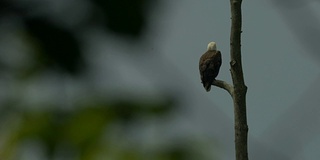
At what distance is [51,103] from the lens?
1734mm

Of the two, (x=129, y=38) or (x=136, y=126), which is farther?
(x=136, y=126)

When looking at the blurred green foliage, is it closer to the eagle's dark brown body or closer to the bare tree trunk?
the bare tree trunk

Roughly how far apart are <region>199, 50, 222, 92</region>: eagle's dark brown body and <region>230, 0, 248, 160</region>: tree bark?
7.79ft

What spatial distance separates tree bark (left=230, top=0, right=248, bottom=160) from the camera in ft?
36.7

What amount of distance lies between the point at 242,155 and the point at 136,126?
9.56 metres

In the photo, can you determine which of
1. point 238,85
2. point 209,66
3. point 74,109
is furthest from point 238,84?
point 74,109

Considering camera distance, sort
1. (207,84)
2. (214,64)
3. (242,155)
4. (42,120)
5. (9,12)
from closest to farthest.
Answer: (9,12), (42,120), (242,155), (207,84), (214,64)

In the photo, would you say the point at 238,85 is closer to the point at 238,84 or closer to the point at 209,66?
the point at 238,84

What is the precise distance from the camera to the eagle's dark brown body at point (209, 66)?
14.8 metres

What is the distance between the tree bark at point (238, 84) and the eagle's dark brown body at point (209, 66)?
237 centimetres

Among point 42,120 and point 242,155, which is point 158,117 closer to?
point 42,120

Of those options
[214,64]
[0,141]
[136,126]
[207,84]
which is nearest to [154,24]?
[136,126]

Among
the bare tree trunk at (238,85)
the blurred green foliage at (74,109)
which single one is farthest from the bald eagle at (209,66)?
the blurred green foliage at (74,109)

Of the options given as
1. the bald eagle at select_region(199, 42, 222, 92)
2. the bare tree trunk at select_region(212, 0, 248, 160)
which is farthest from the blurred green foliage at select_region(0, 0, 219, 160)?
the bald eagle at select_region(199, 42, 222, 92)
